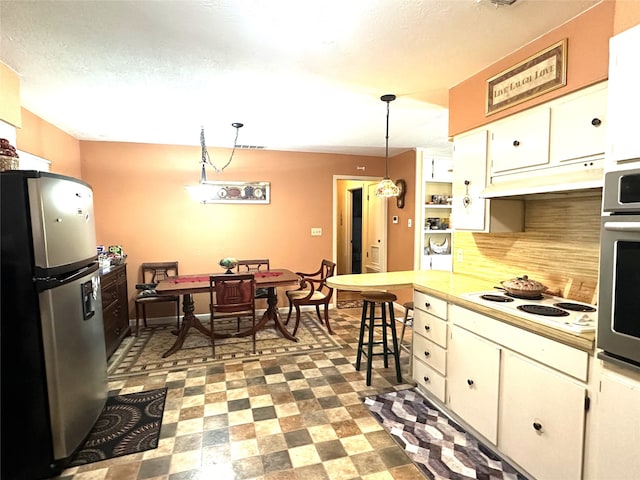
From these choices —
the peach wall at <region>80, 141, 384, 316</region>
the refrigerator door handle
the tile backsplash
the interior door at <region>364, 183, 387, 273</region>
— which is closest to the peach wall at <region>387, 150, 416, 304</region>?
the interior door at <region>364, 183, 387, 273</region>

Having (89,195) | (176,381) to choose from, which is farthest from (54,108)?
(176,381)

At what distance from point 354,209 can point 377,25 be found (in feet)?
17.5

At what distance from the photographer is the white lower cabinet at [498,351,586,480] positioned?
56.4 inches

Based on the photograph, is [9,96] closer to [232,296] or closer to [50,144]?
[50,144]

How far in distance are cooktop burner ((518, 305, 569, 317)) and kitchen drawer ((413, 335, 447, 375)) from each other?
68 cm

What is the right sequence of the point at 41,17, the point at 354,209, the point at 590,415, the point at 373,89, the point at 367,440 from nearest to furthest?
1. the point at 590,415
2. the point at 41,17
3. the point at 367,440
4. the point at 373,89
5. the point at 354,209

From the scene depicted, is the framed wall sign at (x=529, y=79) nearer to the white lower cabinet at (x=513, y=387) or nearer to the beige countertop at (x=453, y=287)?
the beige countertop at (x=453, y=287)

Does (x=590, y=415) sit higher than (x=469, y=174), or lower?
lower

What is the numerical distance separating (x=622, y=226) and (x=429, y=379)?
1676 millimetres

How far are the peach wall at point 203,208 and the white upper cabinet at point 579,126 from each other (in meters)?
3.46

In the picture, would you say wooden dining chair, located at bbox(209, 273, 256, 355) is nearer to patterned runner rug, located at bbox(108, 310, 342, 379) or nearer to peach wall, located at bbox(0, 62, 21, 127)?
patterned runner rug, located at bbox(108, 310, 342, 379)

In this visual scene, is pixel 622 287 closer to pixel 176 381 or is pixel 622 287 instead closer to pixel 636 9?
pixel 636 9

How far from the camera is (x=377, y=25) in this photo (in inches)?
68.9

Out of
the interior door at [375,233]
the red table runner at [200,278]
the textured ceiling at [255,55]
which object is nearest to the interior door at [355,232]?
the interior door at [375,233]
